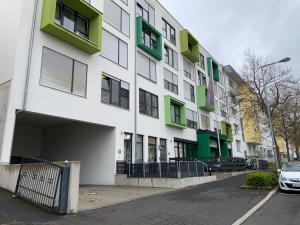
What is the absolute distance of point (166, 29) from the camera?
30875mm

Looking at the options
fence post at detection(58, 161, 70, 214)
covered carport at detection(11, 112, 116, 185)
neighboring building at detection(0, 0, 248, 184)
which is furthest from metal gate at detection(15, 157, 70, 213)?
covered carport at detection(11, 112, 116, 185)

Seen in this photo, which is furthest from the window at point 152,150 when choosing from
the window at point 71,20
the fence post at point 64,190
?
the fence post at point 64,190

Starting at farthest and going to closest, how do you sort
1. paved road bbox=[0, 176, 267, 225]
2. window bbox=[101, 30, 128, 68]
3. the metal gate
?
window bbox=[101, 30, 128, 68] → the metal gate → paved road bbox=[0, 176, 267, 225]

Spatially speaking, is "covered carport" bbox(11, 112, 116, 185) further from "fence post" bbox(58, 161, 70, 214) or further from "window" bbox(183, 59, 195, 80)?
"window" bbox(183, 59, 195, 80)

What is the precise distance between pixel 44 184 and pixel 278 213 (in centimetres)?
780

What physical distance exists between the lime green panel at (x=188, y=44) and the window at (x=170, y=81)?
3933 millimetres

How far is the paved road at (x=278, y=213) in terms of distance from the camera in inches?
331

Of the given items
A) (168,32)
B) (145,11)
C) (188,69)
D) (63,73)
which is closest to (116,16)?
(145,11)

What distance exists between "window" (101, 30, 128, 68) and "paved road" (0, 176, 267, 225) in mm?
11874

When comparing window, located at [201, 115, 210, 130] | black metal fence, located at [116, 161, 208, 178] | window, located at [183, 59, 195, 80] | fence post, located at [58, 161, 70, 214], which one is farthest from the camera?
window, located at [201, 115, 210, 130]

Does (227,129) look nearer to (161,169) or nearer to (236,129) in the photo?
(236,129)

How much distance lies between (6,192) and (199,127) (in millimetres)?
25247

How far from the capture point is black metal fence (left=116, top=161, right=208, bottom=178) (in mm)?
17469

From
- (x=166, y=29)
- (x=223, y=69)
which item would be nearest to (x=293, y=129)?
(x=166, y=29)
